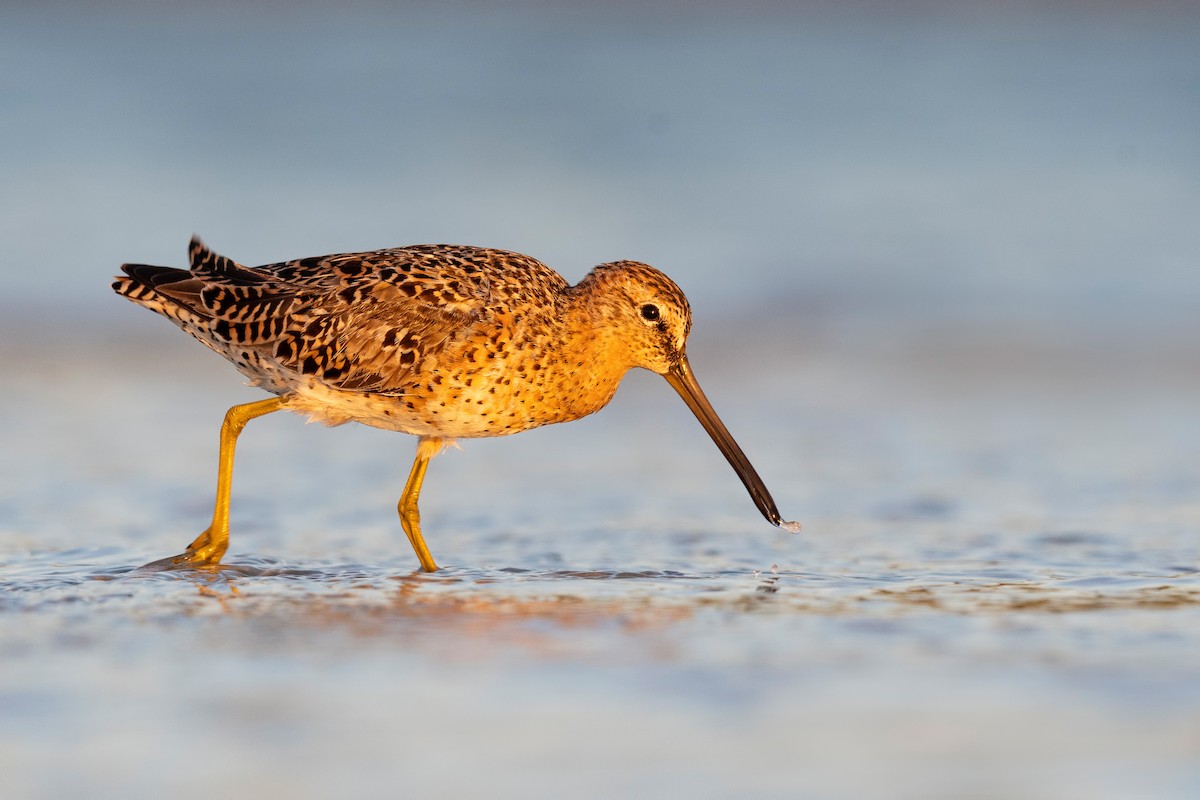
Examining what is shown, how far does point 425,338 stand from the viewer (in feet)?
22.4

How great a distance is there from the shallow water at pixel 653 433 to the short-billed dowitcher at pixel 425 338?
58 cm

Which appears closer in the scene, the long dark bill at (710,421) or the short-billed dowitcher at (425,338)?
the short-billed dowitcher at (425,338)

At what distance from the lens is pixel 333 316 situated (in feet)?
23.0

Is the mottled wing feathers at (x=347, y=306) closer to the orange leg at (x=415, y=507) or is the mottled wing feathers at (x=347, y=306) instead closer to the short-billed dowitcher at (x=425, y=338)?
the short-billed dowitcher at (x=425, y=338)

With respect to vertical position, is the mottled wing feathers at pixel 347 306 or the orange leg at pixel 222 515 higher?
the mottled wing feathers at pixel 347 306

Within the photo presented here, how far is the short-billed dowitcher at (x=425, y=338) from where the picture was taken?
22.5ft

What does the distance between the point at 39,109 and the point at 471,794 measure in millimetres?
12374

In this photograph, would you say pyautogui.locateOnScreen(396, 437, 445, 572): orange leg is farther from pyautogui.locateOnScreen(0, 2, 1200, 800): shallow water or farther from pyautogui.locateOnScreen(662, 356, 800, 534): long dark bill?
pyautogui.locateOnScreen(662, 356, 800, 534): long dark bill

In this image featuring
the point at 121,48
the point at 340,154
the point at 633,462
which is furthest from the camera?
the point at 121,48

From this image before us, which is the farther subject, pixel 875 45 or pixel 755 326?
pixel 875 45

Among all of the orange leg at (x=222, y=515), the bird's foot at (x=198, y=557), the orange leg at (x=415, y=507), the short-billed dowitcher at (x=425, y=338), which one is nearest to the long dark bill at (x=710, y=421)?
the short-billed dowitcher at (x=425, y=338)

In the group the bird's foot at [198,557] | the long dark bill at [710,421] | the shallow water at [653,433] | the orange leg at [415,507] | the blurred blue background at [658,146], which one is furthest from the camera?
the blurred blue background at [658,146]

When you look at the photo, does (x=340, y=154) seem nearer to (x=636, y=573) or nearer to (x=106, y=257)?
(x=106, y=257)

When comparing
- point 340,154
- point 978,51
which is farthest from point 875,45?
point 340,154
